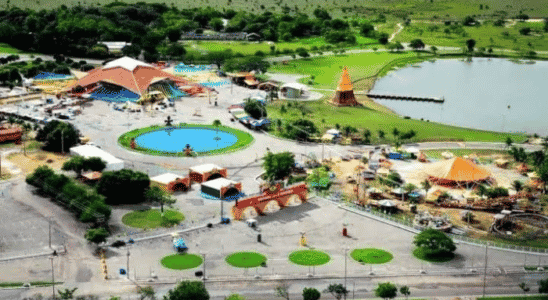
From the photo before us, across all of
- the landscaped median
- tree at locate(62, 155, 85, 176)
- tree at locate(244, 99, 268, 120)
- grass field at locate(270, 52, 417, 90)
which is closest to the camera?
tree at locate(62, 155, 85, 176)

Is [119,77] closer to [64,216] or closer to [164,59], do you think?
[164,59]

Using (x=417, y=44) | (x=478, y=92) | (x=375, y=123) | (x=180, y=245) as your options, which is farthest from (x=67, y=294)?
(x=417, y=44)

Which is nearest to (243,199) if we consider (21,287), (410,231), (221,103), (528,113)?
(410,231)

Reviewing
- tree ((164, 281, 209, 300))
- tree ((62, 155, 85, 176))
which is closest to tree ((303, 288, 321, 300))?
tree ((164, 281, 209, 300))

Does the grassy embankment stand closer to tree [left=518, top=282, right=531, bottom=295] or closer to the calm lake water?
the calm lake water

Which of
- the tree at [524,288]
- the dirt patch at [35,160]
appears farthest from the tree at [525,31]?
the tree at [524,288]
